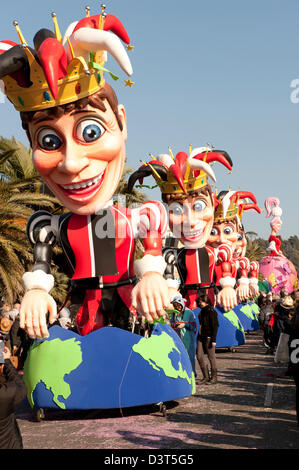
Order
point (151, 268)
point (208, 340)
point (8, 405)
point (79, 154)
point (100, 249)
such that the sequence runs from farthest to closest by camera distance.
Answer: point (208, 340), point (100, 249), point (79, 154), point (151, 268), point (8, 405)

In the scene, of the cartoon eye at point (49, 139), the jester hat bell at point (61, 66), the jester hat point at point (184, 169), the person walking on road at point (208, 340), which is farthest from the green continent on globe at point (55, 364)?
the jester hat point at point (184, 169)

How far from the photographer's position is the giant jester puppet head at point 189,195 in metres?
10.4

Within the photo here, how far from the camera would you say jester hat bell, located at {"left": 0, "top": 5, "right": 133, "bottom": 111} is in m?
6.07

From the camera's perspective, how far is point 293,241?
90.6m

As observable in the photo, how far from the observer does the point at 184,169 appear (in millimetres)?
10477

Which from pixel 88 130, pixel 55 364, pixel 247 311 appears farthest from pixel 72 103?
pixel 247 311

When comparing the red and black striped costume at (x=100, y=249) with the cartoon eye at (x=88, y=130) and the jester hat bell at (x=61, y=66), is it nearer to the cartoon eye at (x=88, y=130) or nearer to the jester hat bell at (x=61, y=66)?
the cartoon eye at (x=88, y=130)

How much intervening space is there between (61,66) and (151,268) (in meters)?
2.37

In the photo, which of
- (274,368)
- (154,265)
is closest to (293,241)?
(274,368)

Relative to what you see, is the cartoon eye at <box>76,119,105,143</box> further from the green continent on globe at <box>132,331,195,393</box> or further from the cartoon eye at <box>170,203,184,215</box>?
the cartoon eye at <box>170,203,184,215</box>

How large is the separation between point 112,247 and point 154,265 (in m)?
0.72

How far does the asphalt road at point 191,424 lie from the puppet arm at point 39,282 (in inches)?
44.3

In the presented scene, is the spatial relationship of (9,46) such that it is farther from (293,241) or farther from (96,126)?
(293,241)

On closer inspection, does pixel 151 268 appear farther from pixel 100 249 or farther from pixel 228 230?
pixel 228 230
